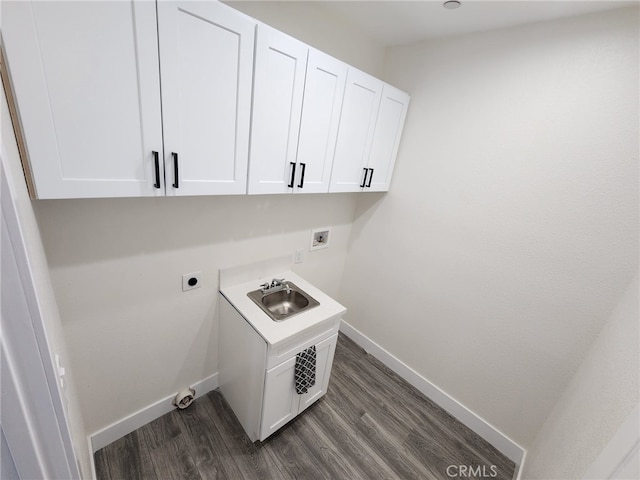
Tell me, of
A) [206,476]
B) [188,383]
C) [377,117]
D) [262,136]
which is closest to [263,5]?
[262,136]

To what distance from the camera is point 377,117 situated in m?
1.80

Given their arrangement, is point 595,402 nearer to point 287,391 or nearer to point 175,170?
point 287,391

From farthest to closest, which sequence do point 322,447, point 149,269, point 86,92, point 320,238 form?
point 320,238 < point 322,447 < point 149,269 < point 86,92

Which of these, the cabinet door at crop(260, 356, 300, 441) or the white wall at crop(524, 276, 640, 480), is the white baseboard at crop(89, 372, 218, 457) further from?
the white wall at crop(524, 276, 640, 480)

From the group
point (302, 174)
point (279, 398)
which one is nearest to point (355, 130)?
point (302, 174)

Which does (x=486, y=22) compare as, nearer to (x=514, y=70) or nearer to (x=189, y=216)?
(x=514, y=70)

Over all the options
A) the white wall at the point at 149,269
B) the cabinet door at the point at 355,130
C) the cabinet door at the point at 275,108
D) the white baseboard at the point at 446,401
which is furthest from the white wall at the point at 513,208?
the cabinet door at the point at 275,108

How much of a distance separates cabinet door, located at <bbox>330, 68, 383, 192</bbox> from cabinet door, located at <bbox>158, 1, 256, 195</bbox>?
63cm

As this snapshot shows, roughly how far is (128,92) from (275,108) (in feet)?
1.98

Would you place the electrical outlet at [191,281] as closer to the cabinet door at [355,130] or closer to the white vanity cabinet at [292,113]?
the white vanity cabinet at [292,113]

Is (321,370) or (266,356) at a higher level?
(266,356)

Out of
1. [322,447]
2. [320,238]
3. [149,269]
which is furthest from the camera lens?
[320,238]

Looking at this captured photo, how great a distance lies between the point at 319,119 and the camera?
150cm

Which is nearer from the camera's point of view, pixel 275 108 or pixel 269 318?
pixel 275 108
